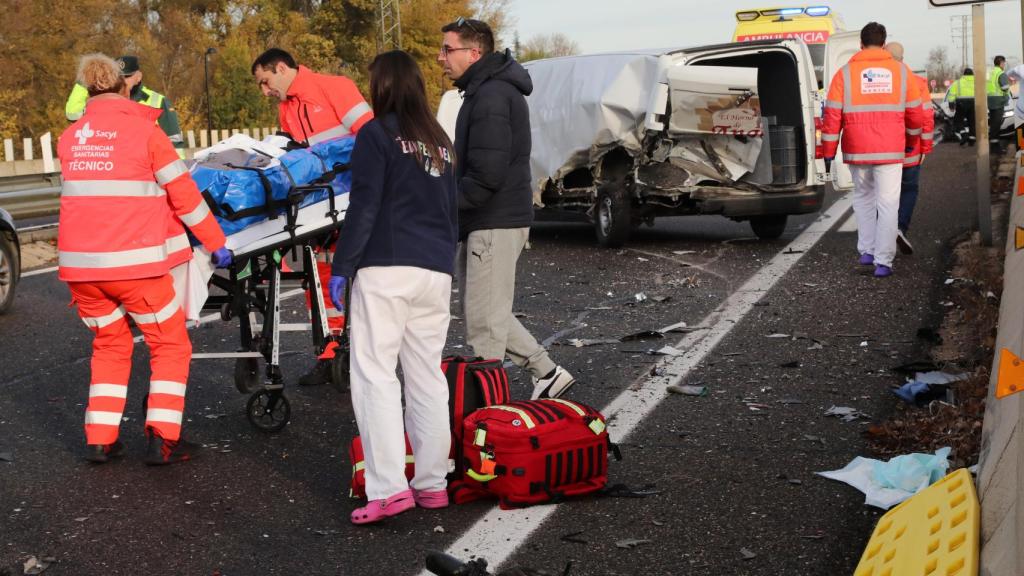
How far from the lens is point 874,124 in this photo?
10766 mm

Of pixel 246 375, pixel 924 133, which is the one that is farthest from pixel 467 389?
pixel 924 133

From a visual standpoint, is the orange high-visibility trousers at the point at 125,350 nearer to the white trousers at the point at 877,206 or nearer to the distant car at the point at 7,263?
the distant car at the point at 7,263

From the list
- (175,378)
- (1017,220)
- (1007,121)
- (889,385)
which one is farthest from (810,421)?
(1007,121)

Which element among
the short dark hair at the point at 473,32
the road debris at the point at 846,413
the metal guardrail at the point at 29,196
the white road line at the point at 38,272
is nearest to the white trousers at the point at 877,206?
the road debris at the point at 846,413

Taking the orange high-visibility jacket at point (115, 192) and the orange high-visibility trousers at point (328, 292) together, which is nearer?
the orange high-visibility jacket at point (115, 192)

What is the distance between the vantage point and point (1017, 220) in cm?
574

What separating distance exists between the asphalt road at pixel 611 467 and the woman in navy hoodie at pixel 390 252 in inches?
12.0

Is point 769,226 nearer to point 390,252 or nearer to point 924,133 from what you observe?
point 924,133

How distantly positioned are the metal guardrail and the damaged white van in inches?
263

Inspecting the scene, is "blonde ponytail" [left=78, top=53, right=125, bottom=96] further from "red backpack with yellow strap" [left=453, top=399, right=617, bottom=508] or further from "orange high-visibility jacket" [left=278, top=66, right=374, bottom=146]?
"red backpack with yellow strap" [left=453, top=399, right=617, bottom=508]

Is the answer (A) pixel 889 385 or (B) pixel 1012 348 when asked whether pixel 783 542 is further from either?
(A) pixel 889 385

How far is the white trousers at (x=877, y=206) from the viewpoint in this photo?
10484 mm

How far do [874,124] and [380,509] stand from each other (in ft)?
24.0

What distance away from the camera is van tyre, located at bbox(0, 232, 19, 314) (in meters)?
10.2
